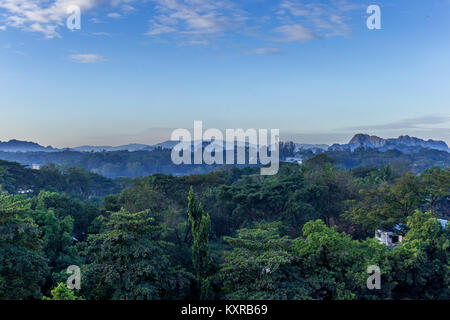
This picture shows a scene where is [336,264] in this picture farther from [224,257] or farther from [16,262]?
[16,262]

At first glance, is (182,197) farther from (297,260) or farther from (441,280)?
(441,280)

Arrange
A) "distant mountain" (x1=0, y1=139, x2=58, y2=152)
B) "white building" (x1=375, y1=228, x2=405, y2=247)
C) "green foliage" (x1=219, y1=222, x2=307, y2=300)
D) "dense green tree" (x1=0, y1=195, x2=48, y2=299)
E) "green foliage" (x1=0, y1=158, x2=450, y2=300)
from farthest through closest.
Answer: "distant mountain" (x1=0, y1=139, x2=58, y2=152), "white building" (x1=375, y1=228, x2=405, y2=247), "green foliage" (x1=219, y1=222, x2=307, y2=300), "green foliage" (x1=0, y1=158, x2=450, y2=300), "dense green tree" (x1=0, y1=195, x2=48, y2=299)

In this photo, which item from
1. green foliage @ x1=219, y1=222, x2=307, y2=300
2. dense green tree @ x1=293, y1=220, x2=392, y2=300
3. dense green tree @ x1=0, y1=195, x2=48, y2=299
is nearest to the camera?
dense green tree @ x1=0, y1=195, x2=48, y2=299

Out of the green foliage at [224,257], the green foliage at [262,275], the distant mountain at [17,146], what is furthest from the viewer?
the distant mountain at [17,146]

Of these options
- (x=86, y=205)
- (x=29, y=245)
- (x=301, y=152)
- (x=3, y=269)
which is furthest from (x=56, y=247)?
(x=301, y=152)

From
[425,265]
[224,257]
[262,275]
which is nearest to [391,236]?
[425,265]

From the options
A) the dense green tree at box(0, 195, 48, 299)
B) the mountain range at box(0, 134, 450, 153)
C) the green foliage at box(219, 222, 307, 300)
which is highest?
the mountain range at box(0, 134, 450, 153)

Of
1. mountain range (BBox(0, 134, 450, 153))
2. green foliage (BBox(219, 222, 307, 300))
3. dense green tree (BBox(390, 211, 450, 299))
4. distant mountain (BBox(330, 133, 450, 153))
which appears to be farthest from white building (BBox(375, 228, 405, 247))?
distant mountain (BBox(330, 133, 450, 153))

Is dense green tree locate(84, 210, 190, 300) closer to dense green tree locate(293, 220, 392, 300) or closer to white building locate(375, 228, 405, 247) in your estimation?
dense green tree locate(293, 220, 392, 300)

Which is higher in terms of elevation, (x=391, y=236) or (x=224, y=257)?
(x=224, y=257)

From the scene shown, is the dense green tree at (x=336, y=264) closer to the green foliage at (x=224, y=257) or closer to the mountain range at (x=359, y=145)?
the green foliage at (x=224, y=257)

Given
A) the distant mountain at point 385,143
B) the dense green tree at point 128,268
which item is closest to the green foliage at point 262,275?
the dense green tree at point 128,268

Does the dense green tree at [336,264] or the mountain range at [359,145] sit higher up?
the mountain range at [359,145]
